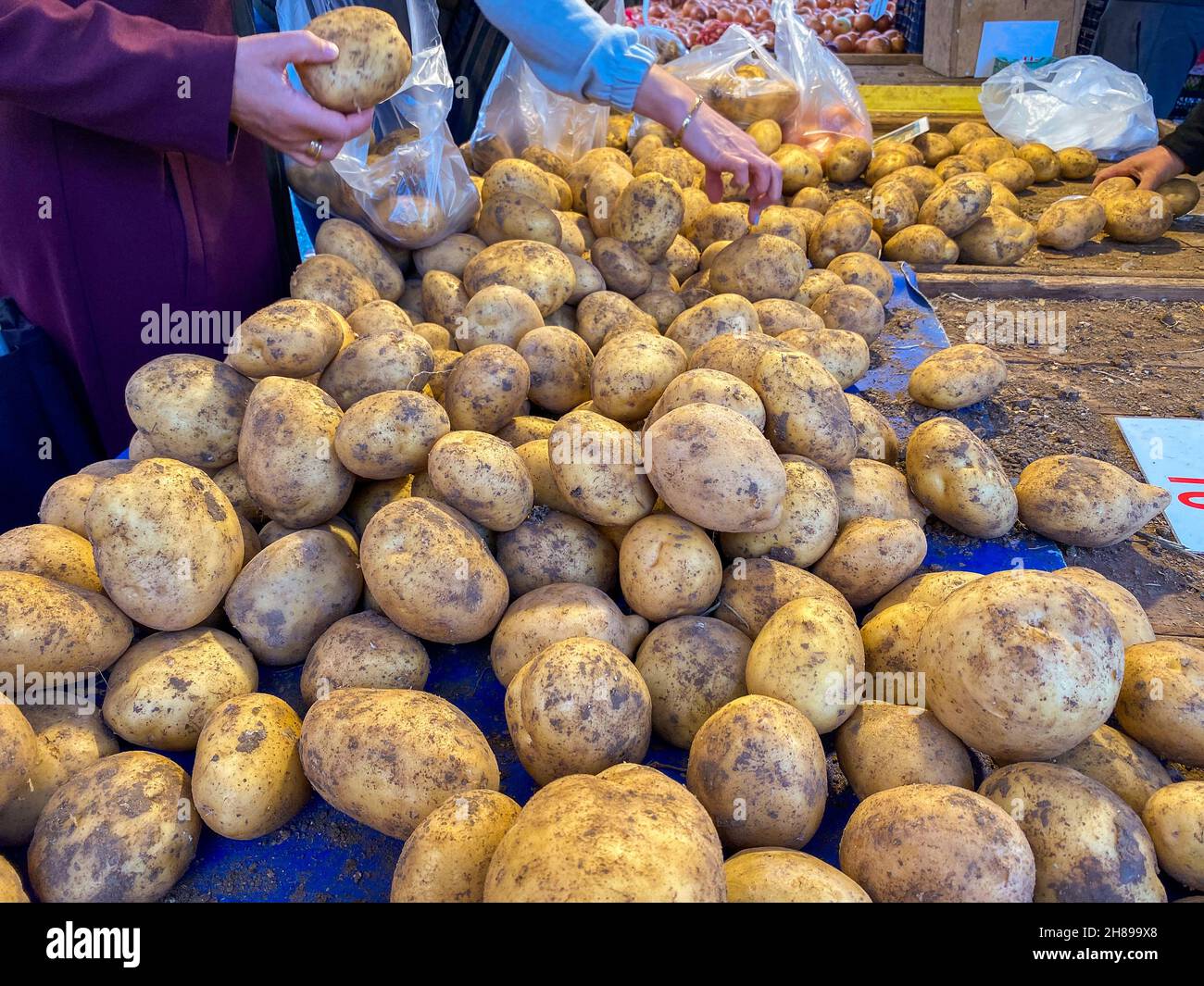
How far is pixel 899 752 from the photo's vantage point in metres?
1.26

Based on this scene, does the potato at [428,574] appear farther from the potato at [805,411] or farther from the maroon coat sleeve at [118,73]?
the maroon coat sleeve at [118,73]

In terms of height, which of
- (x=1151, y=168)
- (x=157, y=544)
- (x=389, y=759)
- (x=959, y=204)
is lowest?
(x=389, y=759)

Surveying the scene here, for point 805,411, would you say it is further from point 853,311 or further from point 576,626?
point 853,311

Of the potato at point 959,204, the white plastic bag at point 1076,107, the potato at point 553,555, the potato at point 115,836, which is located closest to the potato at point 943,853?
the potato at point 553,555

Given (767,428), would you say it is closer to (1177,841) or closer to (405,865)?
(1177,841)

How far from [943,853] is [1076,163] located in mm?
3894

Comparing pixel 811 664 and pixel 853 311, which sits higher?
pixel 853 311

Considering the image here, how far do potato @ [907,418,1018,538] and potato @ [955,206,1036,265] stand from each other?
5.26 ft

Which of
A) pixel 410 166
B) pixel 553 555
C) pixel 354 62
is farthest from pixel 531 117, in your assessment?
pixel 553 555

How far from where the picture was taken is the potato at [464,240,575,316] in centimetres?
213

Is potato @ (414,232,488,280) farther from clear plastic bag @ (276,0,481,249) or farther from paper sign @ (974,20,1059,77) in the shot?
paper sign @ (974,20,1059,77)

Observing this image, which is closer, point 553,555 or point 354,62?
point 553,555

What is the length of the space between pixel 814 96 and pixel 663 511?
314 cm

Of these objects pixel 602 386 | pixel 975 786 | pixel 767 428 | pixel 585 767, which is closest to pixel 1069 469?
pixel 767 428
